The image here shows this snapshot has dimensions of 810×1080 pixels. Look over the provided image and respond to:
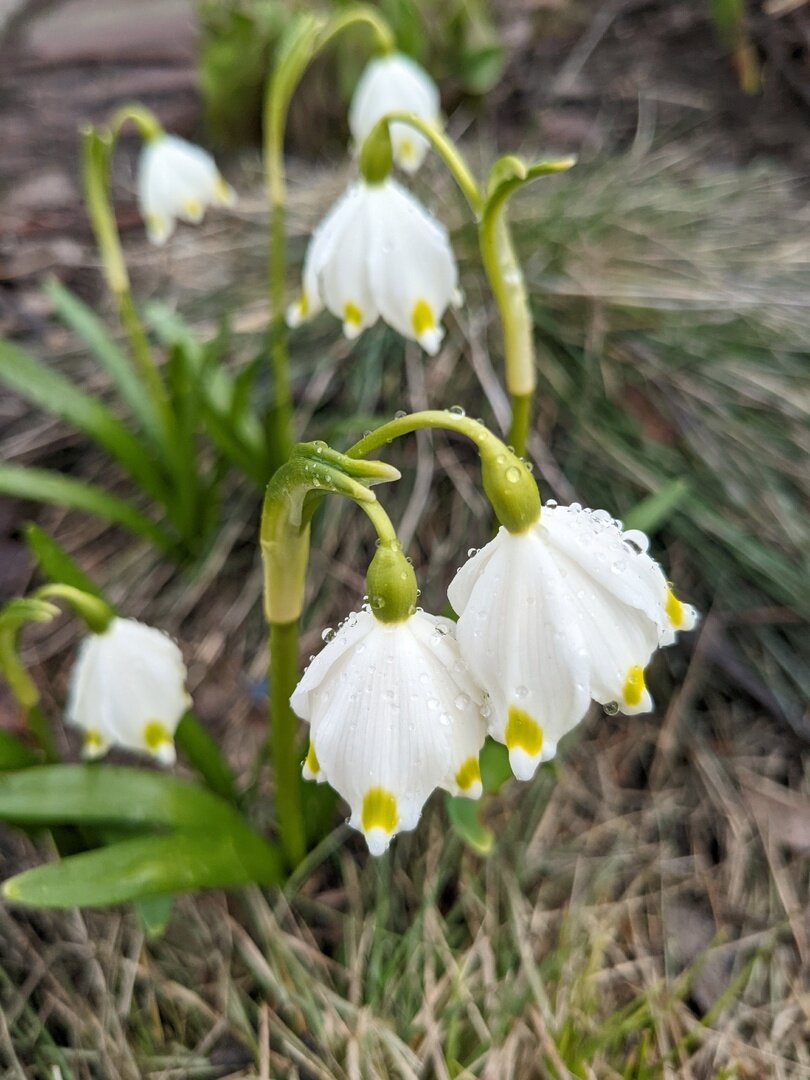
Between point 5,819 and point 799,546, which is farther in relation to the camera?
point 799,546

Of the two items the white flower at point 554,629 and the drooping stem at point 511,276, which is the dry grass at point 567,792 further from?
the white flower at point 554,629

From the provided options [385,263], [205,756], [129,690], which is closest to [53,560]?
[129,690]

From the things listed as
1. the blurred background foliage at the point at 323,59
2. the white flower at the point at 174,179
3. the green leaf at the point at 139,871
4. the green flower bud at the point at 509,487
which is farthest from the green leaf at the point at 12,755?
the blurred background foliage at the point at 323,59

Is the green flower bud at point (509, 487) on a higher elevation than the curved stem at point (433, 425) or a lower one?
lower

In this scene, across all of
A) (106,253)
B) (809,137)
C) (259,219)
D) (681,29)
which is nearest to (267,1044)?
(106,253)

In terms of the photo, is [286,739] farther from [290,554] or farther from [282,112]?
[282,112]

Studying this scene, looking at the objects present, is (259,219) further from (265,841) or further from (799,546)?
(265,841)

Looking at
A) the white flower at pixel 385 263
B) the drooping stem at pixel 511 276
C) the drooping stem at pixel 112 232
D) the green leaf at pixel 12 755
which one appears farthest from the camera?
the drooping stem at pixel 112 232
